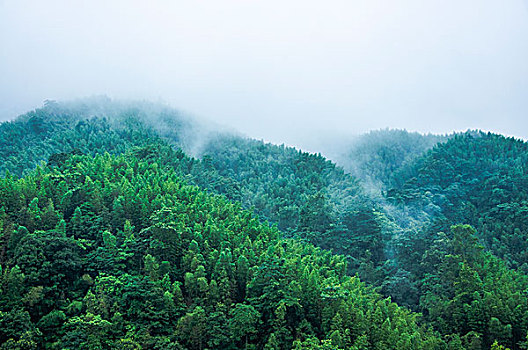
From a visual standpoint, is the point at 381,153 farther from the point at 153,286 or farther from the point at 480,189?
the point at 153,286

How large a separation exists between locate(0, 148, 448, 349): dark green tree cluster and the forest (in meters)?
0.06

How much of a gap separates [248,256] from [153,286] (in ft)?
14.1

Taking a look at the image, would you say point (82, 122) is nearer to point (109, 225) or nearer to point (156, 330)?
point (109, 225)

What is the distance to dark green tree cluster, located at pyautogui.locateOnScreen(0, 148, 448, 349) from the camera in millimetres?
15078

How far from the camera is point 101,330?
47.8 ft

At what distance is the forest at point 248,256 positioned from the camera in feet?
51.5

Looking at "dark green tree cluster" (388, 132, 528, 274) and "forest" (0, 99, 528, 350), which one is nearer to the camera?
"forest" (0, 99, 528, 350)

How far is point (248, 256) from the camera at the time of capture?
1917 cm

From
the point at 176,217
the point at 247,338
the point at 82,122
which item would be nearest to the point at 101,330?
the point at 247,338

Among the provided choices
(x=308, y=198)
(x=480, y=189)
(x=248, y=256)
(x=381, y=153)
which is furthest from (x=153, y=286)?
(x=381, y=153)

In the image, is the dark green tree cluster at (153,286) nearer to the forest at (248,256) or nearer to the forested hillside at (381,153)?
the forest at (248,256)

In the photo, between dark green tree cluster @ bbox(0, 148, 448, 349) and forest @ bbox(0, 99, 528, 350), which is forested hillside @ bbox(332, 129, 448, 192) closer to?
forest @ bbox(0, 99, 528, 350)

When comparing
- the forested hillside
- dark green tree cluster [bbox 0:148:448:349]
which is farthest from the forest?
the forested hillside

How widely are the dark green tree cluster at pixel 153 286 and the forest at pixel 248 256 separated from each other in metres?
0.06
